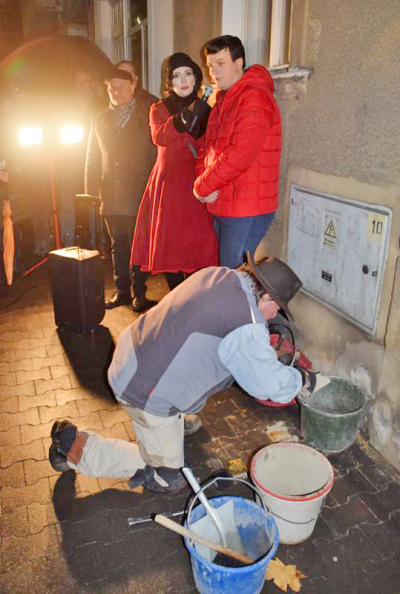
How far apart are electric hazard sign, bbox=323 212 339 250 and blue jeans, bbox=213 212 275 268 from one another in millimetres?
567

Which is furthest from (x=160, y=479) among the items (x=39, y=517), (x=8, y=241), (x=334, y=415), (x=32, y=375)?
(x=8, y=241)

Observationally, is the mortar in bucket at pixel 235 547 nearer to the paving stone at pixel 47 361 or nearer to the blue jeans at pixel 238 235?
the blue jeans at pixel 238 235

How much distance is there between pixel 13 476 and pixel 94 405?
0.99 m

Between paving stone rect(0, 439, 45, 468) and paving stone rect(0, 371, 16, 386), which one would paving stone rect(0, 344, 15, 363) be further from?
paving stone rect(0, 439, 45, 468)

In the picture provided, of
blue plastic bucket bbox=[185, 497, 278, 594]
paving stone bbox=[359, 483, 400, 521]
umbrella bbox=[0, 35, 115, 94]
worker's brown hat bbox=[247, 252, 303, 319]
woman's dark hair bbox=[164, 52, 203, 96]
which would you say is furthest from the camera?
umbrella bbox=[0, 35, 115, 94]

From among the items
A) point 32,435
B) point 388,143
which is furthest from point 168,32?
point 32,435

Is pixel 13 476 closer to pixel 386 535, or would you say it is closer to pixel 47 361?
pixel 47 361

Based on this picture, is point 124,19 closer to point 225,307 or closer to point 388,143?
point 388,143

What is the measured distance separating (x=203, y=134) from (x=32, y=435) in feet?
10.4

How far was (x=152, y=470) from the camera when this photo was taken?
11.4ft

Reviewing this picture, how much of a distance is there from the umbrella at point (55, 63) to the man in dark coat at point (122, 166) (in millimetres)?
5104

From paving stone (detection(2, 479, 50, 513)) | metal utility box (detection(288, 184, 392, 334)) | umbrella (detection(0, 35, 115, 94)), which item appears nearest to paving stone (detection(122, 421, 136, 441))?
paving stone (detection(2, 479, 50, 513))

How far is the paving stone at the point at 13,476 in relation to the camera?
3.54 meters

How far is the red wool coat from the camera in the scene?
5035 mm
